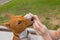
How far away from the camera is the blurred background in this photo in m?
6.34

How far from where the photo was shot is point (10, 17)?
197 cm

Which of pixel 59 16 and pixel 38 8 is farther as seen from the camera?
pixel 38 8

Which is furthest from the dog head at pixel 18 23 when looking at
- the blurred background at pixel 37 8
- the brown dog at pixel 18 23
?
the blurred background at pixel 37 8

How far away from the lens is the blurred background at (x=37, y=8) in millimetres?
6340

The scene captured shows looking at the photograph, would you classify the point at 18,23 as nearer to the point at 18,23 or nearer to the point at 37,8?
the point at 18,23

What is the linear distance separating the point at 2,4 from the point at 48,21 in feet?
8.65

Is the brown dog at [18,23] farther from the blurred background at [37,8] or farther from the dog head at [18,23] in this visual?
the blurred background at [37,8]

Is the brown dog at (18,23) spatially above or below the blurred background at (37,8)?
above

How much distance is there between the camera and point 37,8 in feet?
24.6

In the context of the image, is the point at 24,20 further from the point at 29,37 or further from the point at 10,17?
the point at 29,37

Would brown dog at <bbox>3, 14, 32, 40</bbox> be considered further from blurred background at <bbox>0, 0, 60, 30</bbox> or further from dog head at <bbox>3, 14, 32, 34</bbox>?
blurred background at <bbox>0, 0, 60, 30</bbox>

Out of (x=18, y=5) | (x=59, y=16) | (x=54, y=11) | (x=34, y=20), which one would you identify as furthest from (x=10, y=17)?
(x=18, y=5)

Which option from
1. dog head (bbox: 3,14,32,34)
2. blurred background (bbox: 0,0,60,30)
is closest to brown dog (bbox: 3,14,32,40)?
dog head (bbox: 3,14,32,34)

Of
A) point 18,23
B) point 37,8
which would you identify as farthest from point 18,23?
point 37,8
